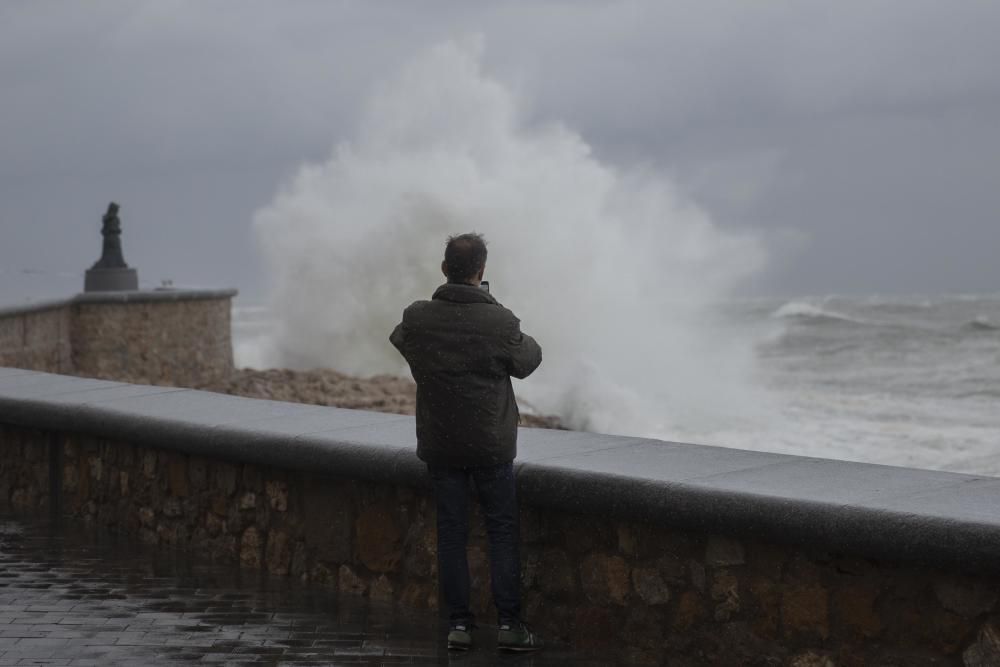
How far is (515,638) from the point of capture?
421cm

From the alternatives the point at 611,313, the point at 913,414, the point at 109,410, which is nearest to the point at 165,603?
the point at 109,410

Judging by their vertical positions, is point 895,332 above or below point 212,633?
above

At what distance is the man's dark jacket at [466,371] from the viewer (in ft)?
13.4

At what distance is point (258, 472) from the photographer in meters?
5.29

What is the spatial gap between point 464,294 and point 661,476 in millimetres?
840

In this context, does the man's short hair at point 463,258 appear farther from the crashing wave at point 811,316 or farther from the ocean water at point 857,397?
the crashing wave at point 811,316

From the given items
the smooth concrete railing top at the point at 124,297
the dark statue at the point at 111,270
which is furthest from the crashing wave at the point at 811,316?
the dark statue at the point at 111,270

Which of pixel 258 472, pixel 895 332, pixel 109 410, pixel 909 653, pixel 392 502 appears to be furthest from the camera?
pixel 895 332

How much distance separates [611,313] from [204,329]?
15.0 m

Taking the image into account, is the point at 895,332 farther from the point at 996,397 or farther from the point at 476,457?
the point at 476,457

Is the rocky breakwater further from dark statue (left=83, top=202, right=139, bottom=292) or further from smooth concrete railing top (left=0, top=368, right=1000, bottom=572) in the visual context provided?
smooth concrete railing top (left=0, top=368, right=1000, bottom=572)

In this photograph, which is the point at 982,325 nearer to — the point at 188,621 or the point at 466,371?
the point at 188,621

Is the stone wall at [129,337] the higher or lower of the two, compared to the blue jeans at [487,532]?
higher

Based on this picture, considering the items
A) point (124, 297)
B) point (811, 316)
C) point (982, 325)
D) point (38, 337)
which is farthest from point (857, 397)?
point (811, 316)
